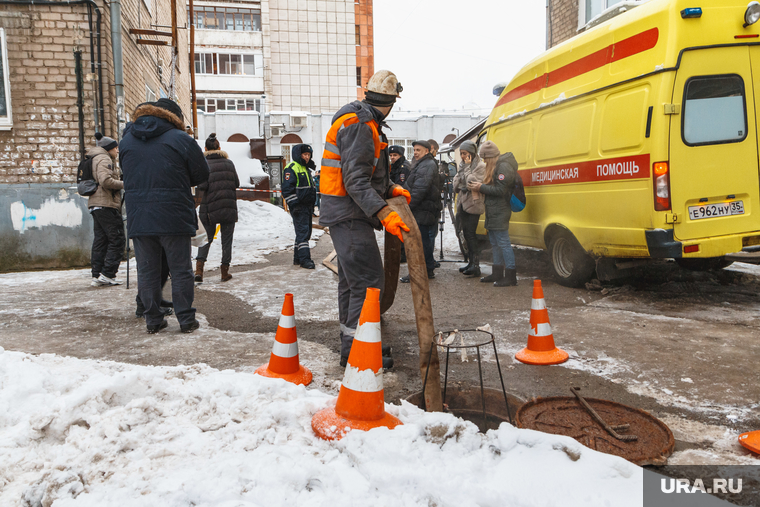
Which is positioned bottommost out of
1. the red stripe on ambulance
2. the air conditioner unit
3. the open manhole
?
the open manhole

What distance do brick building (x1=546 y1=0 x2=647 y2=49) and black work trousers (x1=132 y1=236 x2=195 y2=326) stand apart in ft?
30.3

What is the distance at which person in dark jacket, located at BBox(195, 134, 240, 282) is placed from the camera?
762 centimetres

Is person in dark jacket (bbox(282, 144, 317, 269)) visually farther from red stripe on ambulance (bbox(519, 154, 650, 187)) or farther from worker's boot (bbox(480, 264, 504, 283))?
red stripe on ambulance (bbox(519, 154, 650, 187))

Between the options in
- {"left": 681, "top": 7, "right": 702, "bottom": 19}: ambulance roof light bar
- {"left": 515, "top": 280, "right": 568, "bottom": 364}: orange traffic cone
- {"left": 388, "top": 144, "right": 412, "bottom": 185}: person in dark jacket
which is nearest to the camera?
{"left": 515, "top": 280, "right": 568, "bottom": 364}: orange traffic cone

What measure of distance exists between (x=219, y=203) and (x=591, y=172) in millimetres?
4914

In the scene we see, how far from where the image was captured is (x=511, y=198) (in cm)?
720

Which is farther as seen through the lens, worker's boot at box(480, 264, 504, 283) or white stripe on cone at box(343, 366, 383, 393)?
worker's boot at box(480, 264, 504, 283)

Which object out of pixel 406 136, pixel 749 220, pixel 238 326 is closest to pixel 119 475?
pixel 238 326

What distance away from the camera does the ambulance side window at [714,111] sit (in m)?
5.23

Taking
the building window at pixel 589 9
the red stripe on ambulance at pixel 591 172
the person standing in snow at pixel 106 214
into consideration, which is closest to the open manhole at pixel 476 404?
the red stripe on ambulance at pixel 591 172

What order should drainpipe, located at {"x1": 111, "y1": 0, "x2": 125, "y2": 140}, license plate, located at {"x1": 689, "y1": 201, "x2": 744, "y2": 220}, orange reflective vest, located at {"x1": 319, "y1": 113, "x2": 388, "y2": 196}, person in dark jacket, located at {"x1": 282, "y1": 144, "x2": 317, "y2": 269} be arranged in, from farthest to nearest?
1. drainpipe, located at {"x1": 111, "y1": 0, "x2": 125, "y2": 140}
2. person in dark jacket, located at {"x1": 282, "y1": 144, "x2": 317, "y2": 269}
3. license plate, located at {"x1": 689, "y1": 201, "x2": 744, "y2": 220}
4. orange reflective vest, located at {"x1": 319, "y1": 113, "x2": 388, "y2": 196}

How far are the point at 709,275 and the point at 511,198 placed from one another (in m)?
2.67

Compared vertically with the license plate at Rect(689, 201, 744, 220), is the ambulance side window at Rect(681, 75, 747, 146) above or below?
above

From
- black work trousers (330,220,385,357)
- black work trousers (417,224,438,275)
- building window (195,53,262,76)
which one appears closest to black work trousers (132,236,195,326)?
black work trousers (330,220,385,357)
